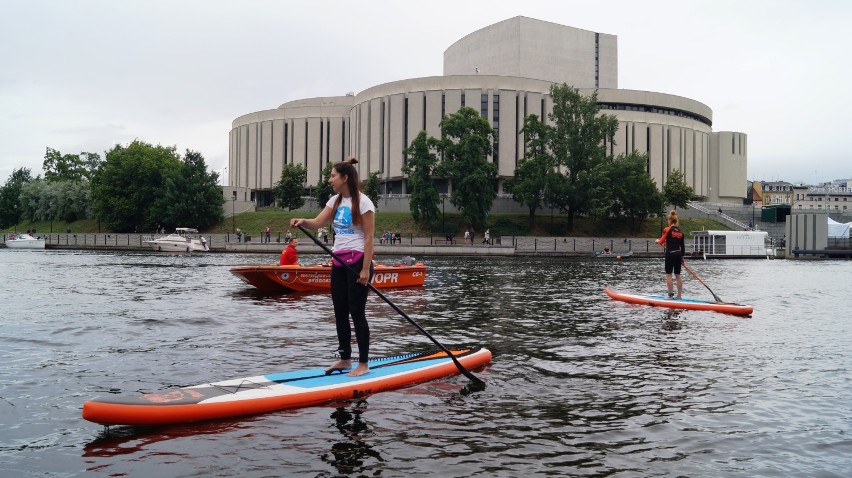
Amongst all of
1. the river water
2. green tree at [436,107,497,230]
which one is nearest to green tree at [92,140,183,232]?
green tree at [436,107,497,230]

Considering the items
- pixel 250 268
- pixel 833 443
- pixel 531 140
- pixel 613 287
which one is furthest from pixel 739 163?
pixel 833 443

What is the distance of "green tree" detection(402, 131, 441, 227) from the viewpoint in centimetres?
7488

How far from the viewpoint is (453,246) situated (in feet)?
205

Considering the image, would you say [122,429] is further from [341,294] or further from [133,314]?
[133,314]

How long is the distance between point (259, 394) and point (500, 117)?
89.4 meters

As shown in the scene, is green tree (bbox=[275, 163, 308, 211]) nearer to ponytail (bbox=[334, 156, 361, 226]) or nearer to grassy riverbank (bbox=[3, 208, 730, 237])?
grassy riverbank (bbox=[3, 208, 730, 237])

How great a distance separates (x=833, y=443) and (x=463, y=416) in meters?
3.82

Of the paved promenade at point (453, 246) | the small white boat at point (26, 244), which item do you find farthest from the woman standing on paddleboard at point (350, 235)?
the small white boat at point (26, 244)

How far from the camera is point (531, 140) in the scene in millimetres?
79688

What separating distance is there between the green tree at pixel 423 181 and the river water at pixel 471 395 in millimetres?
57213

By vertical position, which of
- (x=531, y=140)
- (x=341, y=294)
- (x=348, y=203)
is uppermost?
(x=531, y=140)

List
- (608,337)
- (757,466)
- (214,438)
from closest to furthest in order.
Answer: (757,466)
(214,438)
(608,337)

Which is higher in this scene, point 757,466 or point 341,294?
point 341,294

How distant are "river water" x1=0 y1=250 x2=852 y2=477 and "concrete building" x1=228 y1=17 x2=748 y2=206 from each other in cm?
7965
